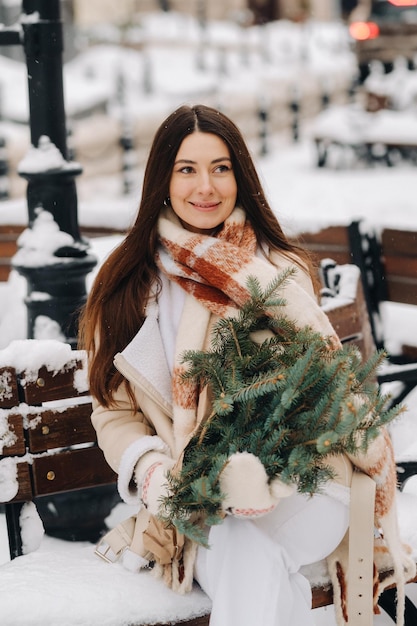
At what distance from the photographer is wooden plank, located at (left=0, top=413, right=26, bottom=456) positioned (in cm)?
297

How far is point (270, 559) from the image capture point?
2.39 meters

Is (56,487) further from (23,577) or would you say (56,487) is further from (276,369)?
(276,369)

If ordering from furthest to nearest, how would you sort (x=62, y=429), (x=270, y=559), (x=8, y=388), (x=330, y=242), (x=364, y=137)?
(x=364, y=137) → (x=330, y=242) → (x=62, y=429) → (x=8, y=388) → (x=270, y=559)

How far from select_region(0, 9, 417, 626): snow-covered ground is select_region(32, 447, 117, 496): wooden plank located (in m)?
0.14

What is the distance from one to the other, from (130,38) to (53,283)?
92.7 ft

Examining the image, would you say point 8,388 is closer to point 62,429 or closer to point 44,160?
point 62,429

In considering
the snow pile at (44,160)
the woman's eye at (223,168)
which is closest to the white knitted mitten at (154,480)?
the woman's eye at (223,168)

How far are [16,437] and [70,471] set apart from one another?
207 millimetres

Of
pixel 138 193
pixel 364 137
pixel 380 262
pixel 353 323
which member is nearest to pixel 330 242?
pixel 380 262

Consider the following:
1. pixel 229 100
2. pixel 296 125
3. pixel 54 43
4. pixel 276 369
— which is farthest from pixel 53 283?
pixel 229 100

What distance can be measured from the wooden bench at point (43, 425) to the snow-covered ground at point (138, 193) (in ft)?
0.45

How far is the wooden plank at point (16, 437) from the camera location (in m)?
2.97

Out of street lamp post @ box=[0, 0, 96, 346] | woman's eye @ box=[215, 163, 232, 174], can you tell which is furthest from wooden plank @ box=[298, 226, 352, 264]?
woman's eye @ box=[215, 163, 232, 174]

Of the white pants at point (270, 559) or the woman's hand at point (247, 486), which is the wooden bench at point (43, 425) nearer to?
the white pants at point (270, 559)
